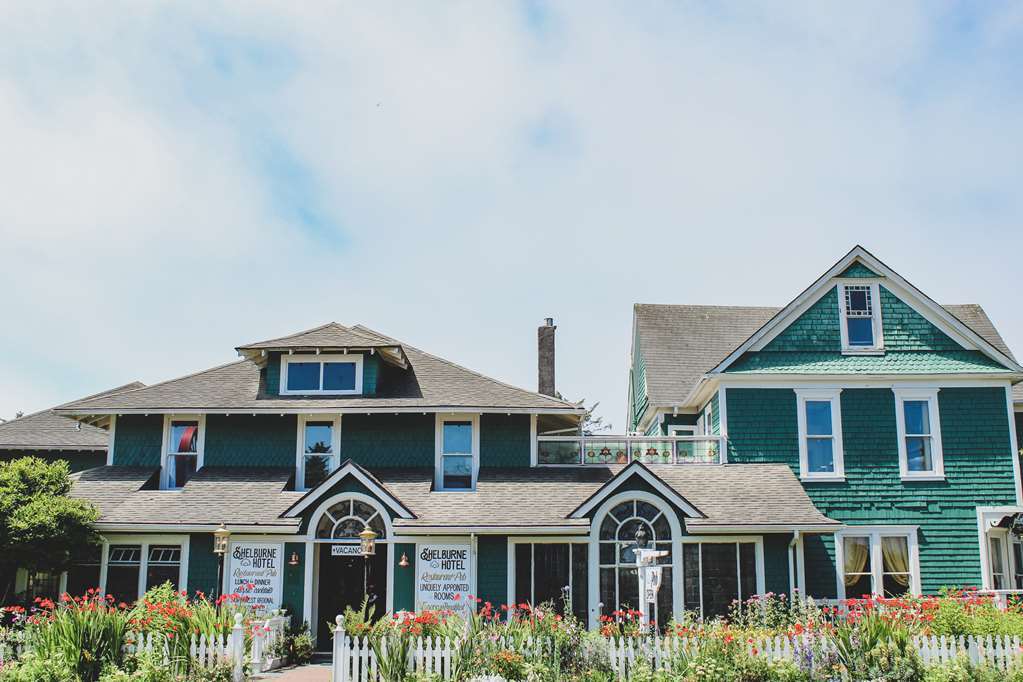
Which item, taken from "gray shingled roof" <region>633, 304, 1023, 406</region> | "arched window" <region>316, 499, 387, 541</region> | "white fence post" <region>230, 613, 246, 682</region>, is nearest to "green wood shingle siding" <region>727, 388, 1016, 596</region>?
"gray shingled roof" <region>633, 304, 1023, 406</region>

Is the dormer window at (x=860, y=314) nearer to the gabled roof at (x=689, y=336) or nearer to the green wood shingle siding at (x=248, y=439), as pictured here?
the gabled roof at (x=689, y=336)

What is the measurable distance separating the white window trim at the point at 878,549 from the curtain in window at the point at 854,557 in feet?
0.37

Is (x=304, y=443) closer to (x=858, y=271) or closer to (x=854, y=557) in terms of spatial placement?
(x=854, y=557)

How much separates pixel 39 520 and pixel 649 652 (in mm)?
12416

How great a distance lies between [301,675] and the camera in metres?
17.3

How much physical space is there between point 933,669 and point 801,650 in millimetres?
1961

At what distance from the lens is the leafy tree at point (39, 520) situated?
1922 centimetres

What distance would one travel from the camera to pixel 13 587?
2120cm

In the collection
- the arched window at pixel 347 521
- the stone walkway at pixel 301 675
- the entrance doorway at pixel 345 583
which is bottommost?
the stone walkway at pixel 301 675

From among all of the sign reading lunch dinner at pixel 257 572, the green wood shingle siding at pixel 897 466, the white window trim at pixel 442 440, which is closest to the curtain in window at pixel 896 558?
the green wood shingle siding at pixel 897 466

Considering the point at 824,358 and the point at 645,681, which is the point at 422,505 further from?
the point at 824,358

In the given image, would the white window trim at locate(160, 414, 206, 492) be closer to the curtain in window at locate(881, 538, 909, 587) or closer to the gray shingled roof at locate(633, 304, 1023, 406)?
the gray shingled roof at locate(633, 304, 1023, 406)

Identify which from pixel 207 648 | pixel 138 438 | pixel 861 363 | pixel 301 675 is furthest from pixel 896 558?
pixel 138 438

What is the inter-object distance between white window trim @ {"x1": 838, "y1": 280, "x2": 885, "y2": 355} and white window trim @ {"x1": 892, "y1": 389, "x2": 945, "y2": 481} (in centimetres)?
112
